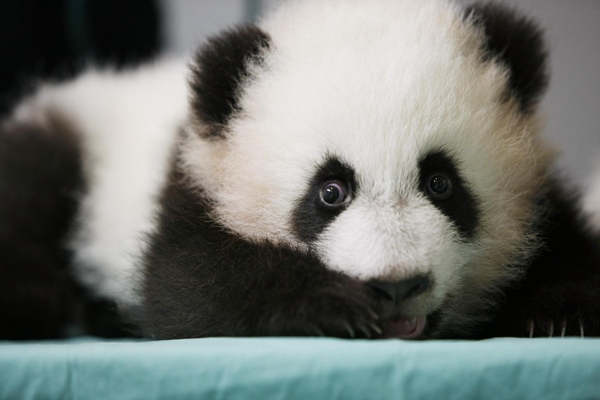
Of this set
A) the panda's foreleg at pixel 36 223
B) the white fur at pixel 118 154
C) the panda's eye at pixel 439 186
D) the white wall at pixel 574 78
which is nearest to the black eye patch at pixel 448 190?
the panda's eye at pixel 439 186

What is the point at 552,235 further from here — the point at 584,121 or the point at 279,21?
the point at 584,121

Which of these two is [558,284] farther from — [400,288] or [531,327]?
[400,288]

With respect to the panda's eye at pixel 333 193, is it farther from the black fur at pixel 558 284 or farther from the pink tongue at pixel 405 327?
the black fur at pixel 558 284

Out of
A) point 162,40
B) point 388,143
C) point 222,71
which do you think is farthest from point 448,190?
point 162,40

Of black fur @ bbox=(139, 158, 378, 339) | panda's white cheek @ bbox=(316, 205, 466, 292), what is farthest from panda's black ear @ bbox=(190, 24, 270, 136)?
panda's white cheek @ bbox=(316, 205, 466, 292)

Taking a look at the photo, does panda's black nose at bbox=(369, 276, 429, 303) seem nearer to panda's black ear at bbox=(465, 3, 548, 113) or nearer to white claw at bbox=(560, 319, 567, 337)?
white claw at bbox=(560, 319, 567, 337)

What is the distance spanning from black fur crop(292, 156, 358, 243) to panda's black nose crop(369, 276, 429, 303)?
0.75 ft

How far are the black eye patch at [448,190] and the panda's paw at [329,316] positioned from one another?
0.32 m

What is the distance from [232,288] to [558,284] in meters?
0.83

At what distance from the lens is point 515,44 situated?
1783mm

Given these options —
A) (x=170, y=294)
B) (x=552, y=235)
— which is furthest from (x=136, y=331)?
(x=552, y=235)

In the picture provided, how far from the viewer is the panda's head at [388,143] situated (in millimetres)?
1399

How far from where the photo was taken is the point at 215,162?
67.8 inches

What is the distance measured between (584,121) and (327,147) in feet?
6.31
